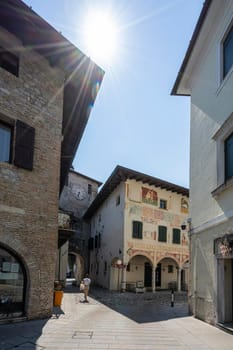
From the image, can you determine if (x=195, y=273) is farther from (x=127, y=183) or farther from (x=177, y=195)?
(x=177, y=195)

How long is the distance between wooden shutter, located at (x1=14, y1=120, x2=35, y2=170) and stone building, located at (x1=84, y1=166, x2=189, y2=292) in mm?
Result: 14623

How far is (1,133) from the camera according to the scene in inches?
417

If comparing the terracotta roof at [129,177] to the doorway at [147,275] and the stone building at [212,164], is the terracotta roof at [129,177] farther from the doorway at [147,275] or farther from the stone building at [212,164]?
the stone building at [212,164]

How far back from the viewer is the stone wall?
406 inches

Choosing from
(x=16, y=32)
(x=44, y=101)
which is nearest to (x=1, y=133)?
(x=44, y=101)

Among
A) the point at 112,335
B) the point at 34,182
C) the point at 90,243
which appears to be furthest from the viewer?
the point at 90,243

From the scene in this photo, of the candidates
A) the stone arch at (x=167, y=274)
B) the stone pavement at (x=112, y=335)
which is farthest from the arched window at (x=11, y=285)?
the stone arch at (x=167, y=274)

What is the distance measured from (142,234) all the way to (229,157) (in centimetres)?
1693

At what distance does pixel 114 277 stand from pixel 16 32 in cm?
2096

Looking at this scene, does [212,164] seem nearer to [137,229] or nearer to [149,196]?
[137,229]

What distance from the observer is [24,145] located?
10.9m

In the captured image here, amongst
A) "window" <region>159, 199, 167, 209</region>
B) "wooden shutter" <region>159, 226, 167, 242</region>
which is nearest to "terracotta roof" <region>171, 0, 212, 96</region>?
"window" <region>159, 199, 167, 209</region>

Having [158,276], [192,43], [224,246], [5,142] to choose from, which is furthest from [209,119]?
[158,276]

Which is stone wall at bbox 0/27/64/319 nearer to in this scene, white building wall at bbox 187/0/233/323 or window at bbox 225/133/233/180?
white building wall at bbox 187/0/233/323
